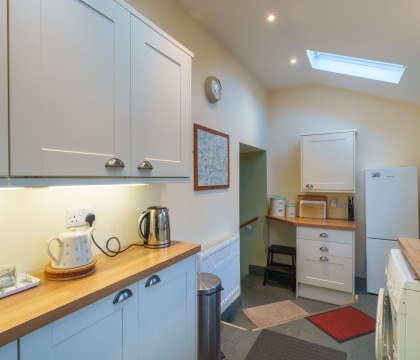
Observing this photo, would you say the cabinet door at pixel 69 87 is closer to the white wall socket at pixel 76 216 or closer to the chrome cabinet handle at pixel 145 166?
the chrome cabinet handle at pixel 145 166

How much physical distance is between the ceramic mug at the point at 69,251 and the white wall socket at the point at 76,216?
12cm

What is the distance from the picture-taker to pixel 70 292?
34.3 inches

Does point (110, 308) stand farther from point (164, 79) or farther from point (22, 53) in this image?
point (164, 79)

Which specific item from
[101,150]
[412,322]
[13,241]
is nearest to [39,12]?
[101,150]

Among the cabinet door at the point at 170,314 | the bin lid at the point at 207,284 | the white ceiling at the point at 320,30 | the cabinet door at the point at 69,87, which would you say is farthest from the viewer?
the bin lid at the point at 207,284

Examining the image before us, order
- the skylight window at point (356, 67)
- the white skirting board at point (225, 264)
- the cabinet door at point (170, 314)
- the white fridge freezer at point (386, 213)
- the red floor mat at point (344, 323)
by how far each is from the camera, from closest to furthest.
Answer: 1. the cabinet door at point (170, 314)
2. the white skirting board at point (225, 264)
3. the red floor mat at point (344, 323)
4. the skylight window at point (356, 67)
5. the white fridge freezer at point (386, 213)

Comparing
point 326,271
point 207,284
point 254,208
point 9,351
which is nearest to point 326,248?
point 326,271

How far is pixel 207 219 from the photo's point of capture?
2.25 meters

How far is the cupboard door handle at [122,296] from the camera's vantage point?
963 mm

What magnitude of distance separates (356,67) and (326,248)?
2045mm

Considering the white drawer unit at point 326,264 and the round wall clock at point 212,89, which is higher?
the round wall clock at point 212,89

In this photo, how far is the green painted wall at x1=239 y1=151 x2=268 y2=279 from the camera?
3.75m

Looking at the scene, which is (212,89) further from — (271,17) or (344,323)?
(344,323)

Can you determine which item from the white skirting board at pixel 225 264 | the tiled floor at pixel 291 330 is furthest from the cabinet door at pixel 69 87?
the tiled floor at pixel 291 330
